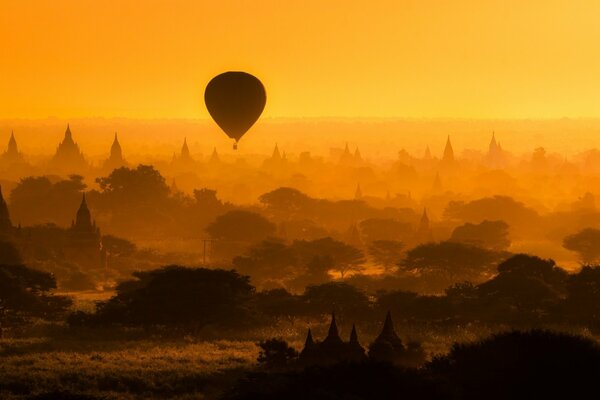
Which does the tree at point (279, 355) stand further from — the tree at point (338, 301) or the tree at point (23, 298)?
the tree at point (23, 298)

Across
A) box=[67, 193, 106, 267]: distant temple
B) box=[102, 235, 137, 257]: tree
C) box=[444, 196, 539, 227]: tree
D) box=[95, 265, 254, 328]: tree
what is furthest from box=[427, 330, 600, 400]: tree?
box=[444, 196, 539, 227]: tree

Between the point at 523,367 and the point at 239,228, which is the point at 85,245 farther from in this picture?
the point at 523,367

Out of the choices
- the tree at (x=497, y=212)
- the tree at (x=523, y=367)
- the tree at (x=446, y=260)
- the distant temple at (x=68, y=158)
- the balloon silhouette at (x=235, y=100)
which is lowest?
the distant temple at (x=68, y=158)

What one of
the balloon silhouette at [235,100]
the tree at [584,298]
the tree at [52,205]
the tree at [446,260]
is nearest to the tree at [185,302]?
the balloon silhouette at [235,100]

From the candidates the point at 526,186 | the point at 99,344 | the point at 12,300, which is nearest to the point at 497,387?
the point at 99,344

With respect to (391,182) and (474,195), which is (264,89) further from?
(391,182)

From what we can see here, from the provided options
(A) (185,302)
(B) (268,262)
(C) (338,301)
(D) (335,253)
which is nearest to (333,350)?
(A) (185,302)
